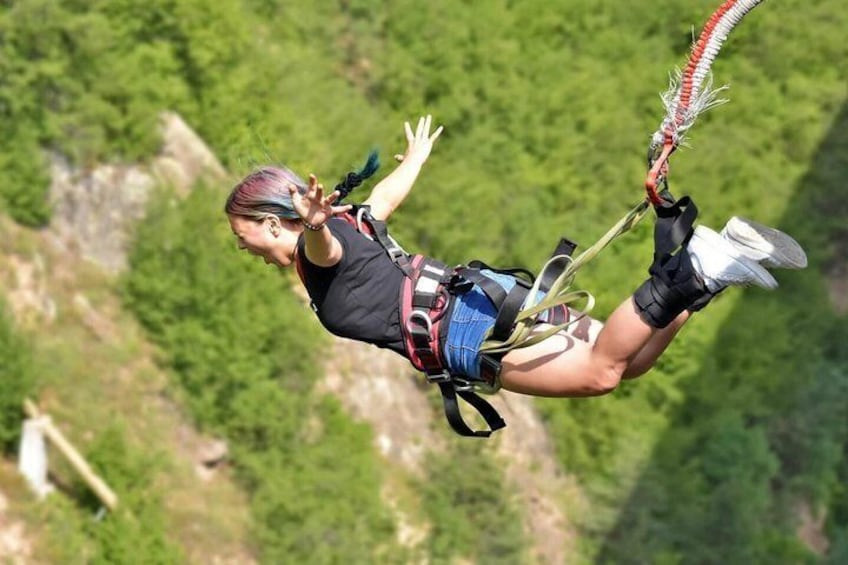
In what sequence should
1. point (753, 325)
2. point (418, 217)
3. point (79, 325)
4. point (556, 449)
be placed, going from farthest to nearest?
point (753, 325) < point (556, 449) < point (418, 217) < point (79, 325)

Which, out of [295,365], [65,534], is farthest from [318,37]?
[65,534]

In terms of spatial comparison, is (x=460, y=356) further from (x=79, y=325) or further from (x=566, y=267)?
(x=79, y=325)

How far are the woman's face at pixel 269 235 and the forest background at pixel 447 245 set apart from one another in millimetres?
10997

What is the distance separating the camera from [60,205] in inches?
882

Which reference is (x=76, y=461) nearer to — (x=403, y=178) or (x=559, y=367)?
(x=403, y=178)

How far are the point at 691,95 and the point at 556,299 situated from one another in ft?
2.88

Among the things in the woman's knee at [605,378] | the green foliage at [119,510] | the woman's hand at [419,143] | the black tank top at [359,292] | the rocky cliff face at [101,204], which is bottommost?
the green foliage at [119,510]

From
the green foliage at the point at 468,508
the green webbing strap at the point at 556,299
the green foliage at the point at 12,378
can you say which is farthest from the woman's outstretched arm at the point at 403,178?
the green foliage at the point at 468,508

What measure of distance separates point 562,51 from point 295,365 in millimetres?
8478

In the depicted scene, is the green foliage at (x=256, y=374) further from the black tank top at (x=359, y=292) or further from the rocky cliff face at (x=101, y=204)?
the black tank top at (x=359, y=292)

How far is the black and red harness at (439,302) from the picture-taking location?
618 centimetres

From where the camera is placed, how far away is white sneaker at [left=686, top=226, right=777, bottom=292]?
18.7ft

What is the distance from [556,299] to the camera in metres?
6.00

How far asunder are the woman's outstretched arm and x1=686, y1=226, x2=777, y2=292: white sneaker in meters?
1.40
